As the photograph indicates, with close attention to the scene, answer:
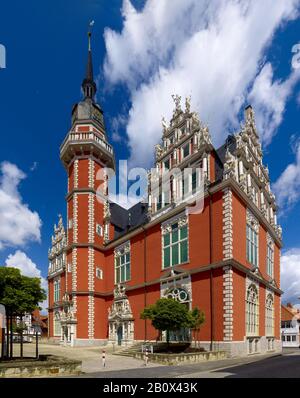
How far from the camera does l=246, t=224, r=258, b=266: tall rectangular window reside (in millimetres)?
30156

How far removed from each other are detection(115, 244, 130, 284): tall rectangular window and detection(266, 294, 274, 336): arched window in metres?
13.5

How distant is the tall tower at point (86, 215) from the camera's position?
128ft

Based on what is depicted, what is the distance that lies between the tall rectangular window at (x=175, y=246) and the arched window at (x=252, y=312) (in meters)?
5.78

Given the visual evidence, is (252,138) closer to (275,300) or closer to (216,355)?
(275,300)

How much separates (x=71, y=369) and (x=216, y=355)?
10742 millimetres

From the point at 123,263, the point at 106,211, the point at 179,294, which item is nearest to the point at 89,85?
the point at 106,211

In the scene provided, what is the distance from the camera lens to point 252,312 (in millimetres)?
29594

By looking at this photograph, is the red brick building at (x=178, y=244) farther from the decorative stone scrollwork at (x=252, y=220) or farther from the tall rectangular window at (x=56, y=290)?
the tall rectangular window at (x=56, y=290)

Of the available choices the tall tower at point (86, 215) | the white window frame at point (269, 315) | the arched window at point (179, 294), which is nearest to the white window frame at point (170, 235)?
the arched window at point (179, 294)

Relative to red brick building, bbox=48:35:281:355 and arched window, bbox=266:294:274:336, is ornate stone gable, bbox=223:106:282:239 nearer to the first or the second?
red brick building, bbox=48:35:281:355

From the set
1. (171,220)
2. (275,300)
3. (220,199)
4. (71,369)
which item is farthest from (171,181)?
(71,369)

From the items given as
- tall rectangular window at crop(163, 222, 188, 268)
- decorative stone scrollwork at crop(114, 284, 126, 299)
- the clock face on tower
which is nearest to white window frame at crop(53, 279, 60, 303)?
decorative stone scrollwork at crop(114, 284, 126, 299)

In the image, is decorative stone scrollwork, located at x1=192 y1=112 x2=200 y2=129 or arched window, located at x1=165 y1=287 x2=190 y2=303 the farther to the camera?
decorative stone scrollwork, located at x1=192 y1=112 x2=200 y2=129

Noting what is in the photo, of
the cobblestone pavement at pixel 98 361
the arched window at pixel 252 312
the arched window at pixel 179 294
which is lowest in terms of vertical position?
the cobblestone pavement at pixel 98 361
